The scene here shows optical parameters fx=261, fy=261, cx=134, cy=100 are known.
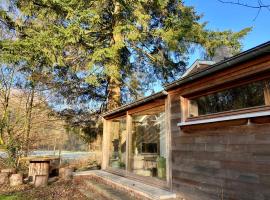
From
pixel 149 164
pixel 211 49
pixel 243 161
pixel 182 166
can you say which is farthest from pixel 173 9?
pixel 243 161

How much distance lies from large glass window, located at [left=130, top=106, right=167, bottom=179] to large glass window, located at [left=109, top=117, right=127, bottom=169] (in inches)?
31.7

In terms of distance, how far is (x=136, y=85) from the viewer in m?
14.5

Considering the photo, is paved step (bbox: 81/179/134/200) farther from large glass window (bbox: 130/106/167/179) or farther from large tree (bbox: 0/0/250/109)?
large tree (bbox: 0/0/250/109)

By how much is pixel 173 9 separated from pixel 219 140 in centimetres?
1207

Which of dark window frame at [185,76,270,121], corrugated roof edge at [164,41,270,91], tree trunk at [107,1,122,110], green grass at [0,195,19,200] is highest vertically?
tree trunk at [107,1,122,110]

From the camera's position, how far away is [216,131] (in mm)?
4641

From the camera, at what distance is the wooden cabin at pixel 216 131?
383 centimetres

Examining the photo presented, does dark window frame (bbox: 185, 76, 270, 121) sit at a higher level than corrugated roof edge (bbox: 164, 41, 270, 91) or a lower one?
lower

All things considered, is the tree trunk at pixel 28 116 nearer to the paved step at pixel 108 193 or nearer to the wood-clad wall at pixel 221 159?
the paved step at pixel 108 193

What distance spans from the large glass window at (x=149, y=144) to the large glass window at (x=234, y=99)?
5.74ft

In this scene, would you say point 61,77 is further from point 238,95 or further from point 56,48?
point 238,95

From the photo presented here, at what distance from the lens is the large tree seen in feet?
36.9

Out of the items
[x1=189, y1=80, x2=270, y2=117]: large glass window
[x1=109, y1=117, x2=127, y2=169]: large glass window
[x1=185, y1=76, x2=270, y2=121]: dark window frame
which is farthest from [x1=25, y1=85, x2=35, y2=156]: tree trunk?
[x1=189, y1=80, x2=270, y2=117]: large glass window

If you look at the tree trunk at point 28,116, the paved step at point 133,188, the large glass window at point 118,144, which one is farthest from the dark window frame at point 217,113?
the tree trunk at point 28,116
